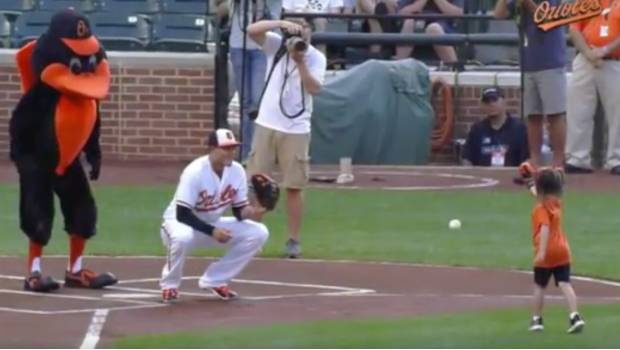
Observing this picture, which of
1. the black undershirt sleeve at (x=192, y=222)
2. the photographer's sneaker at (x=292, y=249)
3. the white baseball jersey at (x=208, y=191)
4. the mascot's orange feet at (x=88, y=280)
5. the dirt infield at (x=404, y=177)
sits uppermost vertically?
the white baseball jersey at (x=208, y=191)

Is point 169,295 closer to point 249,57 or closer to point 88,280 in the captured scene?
point 88,280

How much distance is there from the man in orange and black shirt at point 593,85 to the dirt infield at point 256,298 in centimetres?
623

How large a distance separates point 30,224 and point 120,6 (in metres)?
10.3

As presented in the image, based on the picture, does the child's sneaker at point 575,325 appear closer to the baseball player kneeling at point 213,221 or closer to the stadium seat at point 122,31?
the baseball player kneeling at point 213,221

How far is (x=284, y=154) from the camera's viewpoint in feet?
44.8

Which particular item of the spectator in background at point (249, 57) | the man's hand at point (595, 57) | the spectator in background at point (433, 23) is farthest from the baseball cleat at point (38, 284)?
the spectator in background at point (433, 23)

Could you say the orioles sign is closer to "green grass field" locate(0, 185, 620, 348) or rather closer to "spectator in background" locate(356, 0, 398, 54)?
"green grass field" locate(0, 185, 620, 348)

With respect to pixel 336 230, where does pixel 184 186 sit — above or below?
above

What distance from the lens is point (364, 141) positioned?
20.6 m

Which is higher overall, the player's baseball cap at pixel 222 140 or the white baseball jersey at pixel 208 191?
the player's baseball cap at pixel 222 140

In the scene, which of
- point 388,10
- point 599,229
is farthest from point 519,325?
point 388,10

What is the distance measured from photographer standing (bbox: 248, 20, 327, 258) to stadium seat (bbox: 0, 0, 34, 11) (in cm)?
917

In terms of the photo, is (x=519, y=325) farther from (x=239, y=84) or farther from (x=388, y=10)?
(x=388, y=10)

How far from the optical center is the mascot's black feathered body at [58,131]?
1206 cm
